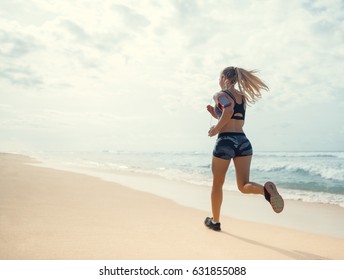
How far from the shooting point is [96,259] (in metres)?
2.60

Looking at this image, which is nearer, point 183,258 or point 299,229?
point 183,258

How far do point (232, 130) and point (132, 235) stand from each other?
6.09 feet

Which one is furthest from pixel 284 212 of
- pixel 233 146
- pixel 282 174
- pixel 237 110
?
pixel 282 174

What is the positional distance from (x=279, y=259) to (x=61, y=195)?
429cm

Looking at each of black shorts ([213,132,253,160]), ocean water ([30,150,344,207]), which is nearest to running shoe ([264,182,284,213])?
black shorts ([213,132,253,160])

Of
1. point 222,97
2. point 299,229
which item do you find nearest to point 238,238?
point 299,229

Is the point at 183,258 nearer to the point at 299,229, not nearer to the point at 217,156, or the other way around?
the point at 217,156

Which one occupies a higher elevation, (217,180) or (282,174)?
(282,174)

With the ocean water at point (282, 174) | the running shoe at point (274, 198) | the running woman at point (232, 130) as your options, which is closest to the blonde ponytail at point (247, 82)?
the running woman at point (232, 130)

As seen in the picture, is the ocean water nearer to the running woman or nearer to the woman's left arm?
the running woman

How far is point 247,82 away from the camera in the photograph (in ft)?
13.5

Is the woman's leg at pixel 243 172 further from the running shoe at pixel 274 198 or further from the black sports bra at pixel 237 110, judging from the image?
the black sports bra at pixel 237 110

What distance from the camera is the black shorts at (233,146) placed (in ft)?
12.9

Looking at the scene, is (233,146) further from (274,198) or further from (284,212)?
(284,212)
